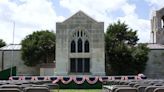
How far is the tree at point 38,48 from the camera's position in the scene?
65188 millimetres

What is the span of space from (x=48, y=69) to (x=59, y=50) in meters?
3.83

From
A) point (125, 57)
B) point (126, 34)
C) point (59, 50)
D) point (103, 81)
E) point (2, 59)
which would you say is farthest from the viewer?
point (126, 34)

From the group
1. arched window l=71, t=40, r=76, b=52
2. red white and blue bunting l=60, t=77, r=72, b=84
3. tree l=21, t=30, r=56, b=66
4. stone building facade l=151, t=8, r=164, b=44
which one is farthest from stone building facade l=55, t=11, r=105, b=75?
stone building facade l=151, t=8, r=164, b=44

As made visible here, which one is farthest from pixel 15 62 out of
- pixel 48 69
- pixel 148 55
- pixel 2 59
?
pixel 148 55

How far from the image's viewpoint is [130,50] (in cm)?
6288

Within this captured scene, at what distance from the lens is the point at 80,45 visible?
184 feet

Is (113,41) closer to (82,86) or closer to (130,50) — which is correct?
(130,50)

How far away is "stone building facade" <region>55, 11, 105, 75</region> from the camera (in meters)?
56.2

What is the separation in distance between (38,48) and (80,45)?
11.9 meters

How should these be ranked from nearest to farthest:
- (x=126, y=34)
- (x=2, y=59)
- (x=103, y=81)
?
(x=103, y=81), (x=2, y=59), (x=126, y=34)

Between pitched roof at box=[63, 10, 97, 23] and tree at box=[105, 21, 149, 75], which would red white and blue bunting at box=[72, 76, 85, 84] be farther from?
tree at box=[105, 21, 149, 75]

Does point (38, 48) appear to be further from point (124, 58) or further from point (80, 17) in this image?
point (124, 58)

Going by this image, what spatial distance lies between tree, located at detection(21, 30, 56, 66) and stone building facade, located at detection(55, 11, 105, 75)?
9787 millimetres

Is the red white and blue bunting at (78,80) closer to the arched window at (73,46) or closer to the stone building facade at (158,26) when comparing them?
the arched window at (73,46)
